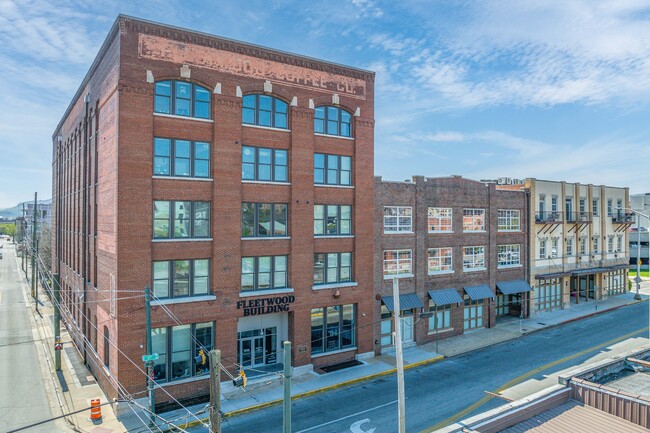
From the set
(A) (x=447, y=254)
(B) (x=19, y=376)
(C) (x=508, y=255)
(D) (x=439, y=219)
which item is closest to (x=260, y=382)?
(B) (x=19, y=376)

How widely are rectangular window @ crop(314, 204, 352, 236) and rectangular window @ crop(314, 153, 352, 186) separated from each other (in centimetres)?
162

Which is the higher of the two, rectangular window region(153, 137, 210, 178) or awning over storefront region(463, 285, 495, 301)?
rectangular window region(153, 137, 210, 178)

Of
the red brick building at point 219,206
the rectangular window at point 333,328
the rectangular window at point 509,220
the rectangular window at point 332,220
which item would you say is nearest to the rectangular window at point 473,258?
the rectangular window at point 509,220

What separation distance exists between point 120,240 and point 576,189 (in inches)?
1743

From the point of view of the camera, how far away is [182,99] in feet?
75.9

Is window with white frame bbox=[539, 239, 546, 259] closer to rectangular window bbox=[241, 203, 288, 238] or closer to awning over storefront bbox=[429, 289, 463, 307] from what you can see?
awning over storefront bbox=[429, 289, 463, 307]

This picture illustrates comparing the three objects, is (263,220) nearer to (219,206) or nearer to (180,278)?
(219,206)

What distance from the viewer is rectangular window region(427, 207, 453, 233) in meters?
33.9

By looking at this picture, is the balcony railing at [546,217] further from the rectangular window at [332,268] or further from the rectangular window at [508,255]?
the rectangular window at [332,268]

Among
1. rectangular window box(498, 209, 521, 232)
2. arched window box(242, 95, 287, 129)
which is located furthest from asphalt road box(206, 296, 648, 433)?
arched window box(242, 95, 287, 129)

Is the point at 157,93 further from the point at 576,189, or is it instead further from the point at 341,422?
the point at 576,189

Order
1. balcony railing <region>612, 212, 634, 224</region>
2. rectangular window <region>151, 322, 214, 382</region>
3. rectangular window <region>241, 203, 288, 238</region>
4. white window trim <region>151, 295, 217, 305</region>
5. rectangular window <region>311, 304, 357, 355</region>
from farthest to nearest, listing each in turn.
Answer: balcony railing <region>612, 212, 634, 224</region> < rectangular window <region>311, 304, 357, 355</region> < rectangular window <region>241, 203, 288, 238</region> < rectangular window <region>151, 322, 214, 382</region> < white window trim <region>151, 295, 217, 305</region>

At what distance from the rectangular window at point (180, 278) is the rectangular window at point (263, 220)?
121 inches

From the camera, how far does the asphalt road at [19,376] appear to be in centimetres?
2145
